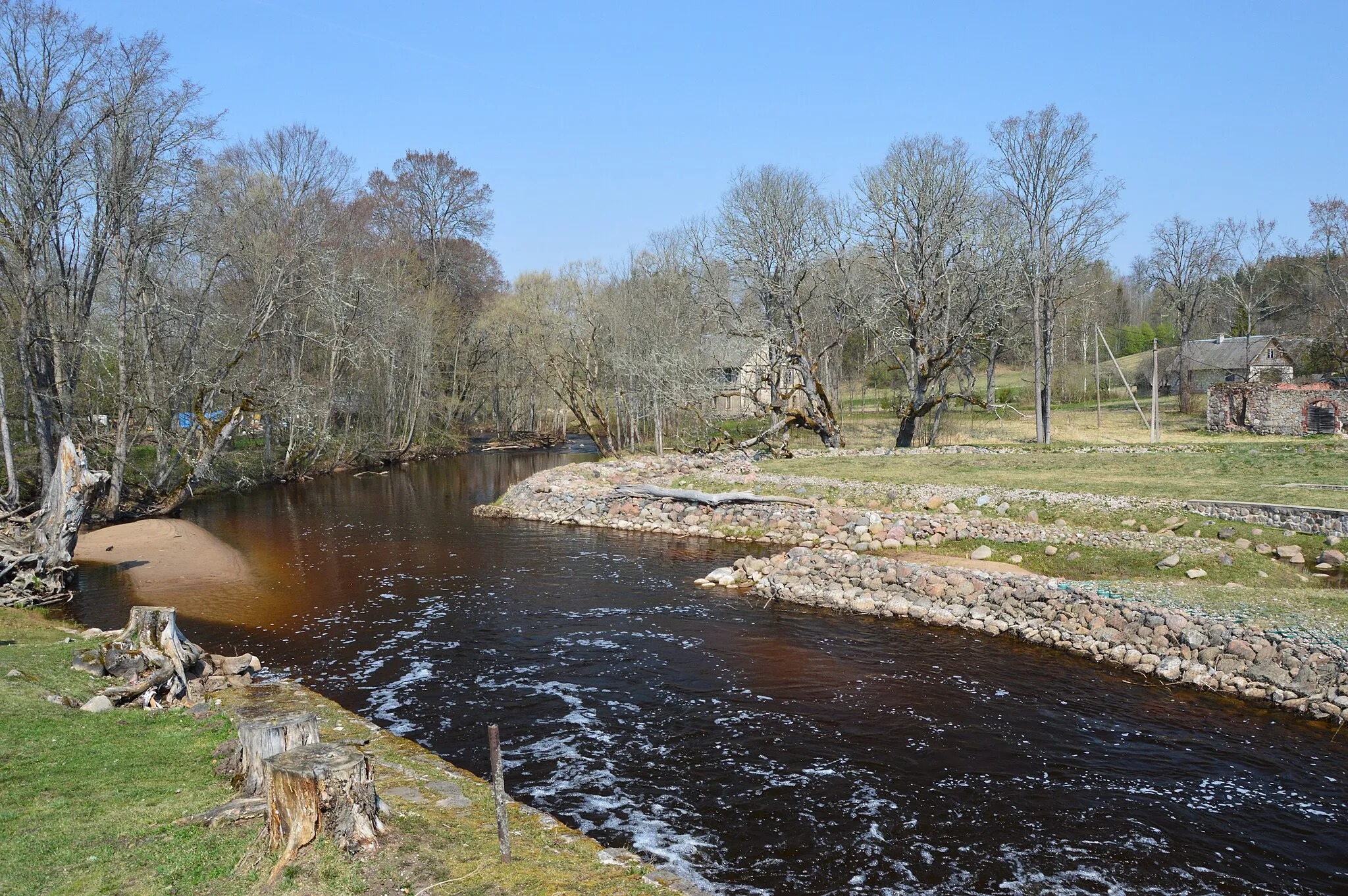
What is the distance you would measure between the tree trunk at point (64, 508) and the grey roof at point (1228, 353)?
2380 inches

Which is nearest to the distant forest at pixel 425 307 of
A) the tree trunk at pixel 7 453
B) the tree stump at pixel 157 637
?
the tree trunk at pixel 7 453

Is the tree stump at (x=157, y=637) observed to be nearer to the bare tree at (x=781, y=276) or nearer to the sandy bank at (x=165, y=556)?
the sandy bank at (x=165, y=556)

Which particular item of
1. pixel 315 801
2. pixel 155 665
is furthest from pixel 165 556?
pixel 315 801

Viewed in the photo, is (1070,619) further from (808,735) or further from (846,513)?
(846,513)

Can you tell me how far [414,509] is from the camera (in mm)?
32219

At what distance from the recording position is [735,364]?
4753 cm

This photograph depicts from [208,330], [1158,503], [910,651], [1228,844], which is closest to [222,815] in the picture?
[1228,844]

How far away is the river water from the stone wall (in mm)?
8026

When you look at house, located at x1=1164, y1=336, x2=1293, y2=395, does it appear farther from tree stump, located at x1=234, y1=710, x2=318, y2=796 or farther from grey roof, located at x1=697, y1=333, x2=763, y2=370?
tree stump, located at x1=234, y1=710, x2=318, y2=796

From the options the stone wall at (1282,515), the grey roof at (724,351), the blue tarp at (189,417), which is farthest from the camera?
the grey roof at (724,351)

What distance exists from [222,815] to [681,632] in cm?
998

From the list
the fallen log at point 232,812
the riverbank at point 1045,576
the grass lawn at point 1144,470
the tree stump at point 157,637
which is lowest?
the riverbank at point 1045,576

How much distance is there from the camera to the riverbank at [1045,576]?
1317cm

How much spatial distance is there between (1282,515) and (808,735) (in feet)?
46.2
